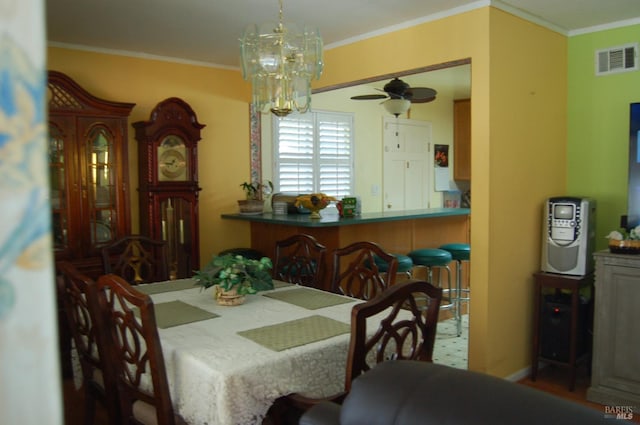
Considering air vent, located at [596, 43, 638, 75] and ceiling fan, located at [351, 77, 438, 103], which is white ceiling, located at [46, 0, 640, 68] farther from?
ceiling fan, located at [351, 77, 438, 103]

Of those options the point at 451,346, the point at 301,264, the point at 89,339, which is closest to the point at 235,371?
the point at 89,339

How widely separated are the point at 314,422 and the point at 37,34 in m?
1.04

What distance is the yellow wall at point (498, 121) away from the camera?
3.08 meters

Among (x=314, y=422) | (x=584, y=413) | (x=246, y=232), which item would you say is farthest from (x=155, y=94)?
A: (x=584, y=413)

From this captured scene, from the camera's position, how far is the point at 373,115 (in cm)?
610

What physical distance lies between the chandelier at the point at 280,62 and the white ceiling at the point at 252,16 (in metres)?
0.63

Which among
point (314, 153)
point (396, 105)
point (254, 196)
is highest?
point (396, 105)

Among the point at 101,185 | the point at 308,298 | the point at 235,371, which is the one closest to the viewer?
the point at 235,371

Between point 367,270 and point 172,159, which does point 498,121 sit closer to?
point 367,270

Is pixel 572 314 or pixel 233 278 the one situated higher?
pixel 233 278

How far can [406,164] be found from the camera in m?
6.42

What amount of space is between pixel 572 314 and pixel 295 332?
2060 mm

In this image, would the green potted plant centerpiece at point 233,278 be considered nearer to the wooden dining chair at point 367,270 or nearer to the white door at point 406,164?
the wooden dining chair at point 367,270

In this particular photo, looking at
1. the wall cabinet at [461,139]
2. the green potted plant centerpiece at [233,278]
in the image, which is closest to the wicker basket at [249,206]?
the green potted plant centerpiece at [233,278]
